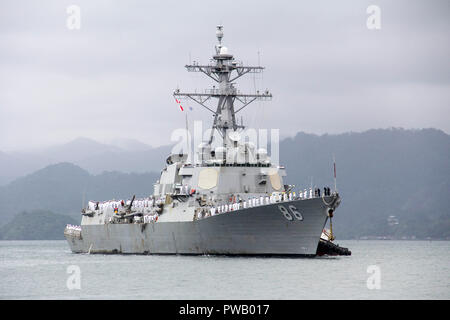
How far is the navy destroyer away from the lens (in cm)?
4109

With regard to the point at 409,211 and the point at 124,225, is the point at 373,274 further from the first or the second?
the point at 409,211

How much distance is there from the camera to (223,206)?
4366 centimetres

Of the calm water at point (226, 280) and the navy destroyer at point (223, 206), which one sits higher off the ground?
the navy destroyer at point (223, 206)

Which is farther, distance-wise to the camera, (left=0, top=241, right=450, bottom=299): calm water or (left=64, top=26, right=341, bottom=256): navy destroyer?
(left=64, top=26, right=341, bottom=256): navy destroyer

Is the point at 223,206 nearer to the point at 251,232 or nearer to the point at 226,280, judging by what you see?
the point at 251,232

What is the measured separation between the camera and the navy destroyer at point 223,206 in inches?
1618

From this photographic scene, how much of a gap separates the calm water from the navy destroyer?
107cm

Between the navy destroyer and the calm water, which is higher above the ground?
the navy destroyer

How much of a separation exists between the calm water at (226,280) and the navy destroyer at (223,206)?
1.07 m

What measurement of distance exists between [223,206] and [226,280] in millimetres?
9932

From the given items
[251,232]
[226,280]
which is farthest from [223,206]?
[226,280]

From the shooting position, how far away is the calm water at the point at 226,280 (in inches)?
1207

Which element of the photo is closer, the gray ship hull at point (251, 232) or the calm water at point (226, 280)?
the calm water at point (226, 280)
